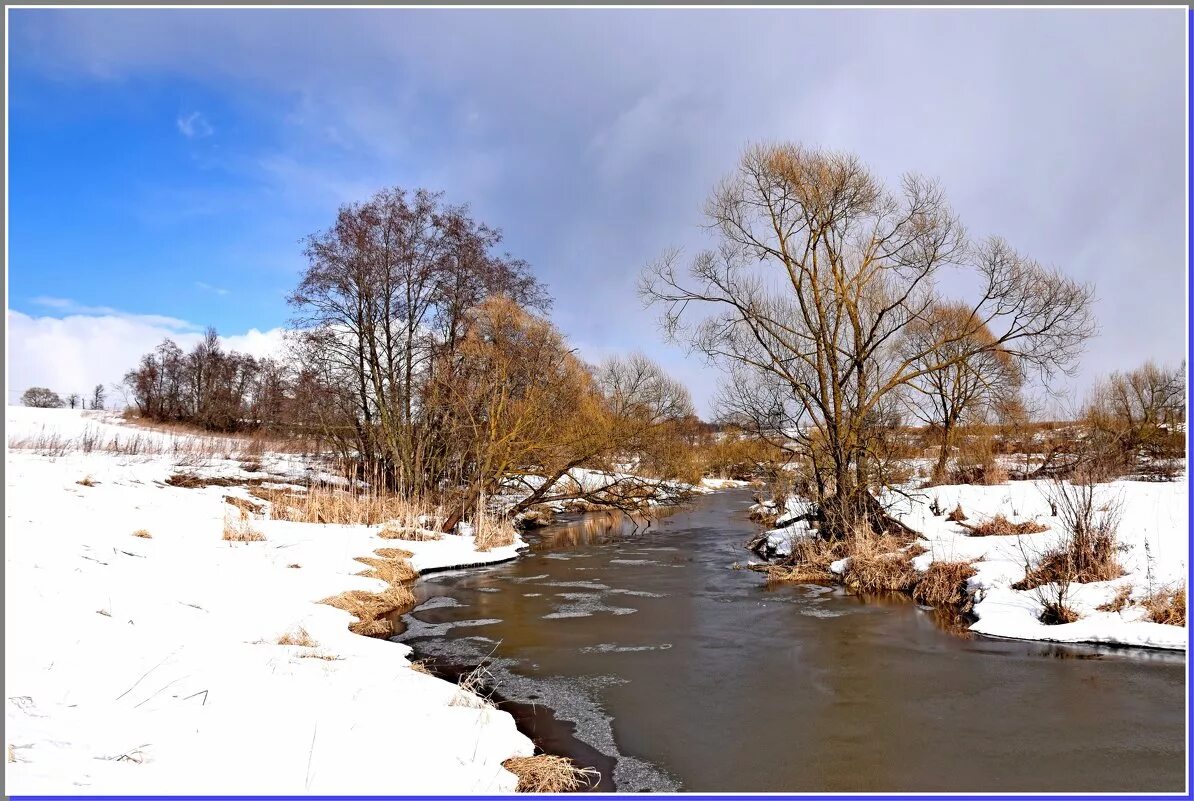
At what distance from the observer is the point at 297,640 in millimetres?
6977

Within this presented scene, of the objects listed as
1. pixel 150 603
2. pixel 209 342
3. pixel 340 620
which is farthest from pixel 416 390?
pixel 209 342

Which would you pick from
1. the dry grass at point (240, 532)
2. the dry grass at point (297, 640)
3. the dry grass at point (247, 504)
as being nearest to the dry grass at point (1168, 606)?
the dry grass at point (297, 640)

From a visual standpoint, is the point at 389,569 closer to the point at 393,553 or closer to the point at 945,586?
the point at 393,553

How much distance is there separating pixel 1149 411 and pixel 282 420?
33.1m

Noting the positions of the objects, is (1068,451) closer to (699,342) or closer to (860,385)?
(860,385)

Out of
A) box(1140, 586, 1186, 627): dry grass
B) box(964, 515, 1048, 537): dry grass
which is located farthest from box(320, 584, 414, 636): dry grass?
box(964, 515, 1048, 537): dry grass

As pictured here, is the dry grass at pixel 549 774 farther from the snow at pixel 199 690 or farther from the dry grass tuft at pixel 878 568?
the dry grass tuft at pixel 878 568

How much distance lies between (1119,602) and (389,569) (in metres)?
11.3

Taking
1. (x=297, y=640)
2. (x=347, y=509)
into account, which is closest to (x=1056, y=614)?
(x=297, y=640)

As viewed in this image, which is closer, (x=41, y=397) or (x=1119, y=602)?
(x=1119, y=602)

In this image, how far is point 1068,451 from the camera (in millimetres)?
22844

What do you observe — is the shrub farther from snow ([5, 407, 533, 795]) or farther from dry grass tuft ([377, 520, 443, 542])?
dry grass tuft ([377, 520, 443, 542])

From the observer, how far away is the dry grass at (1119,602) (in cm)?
838

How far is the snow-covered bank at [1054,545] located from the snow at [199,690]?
720 cm
